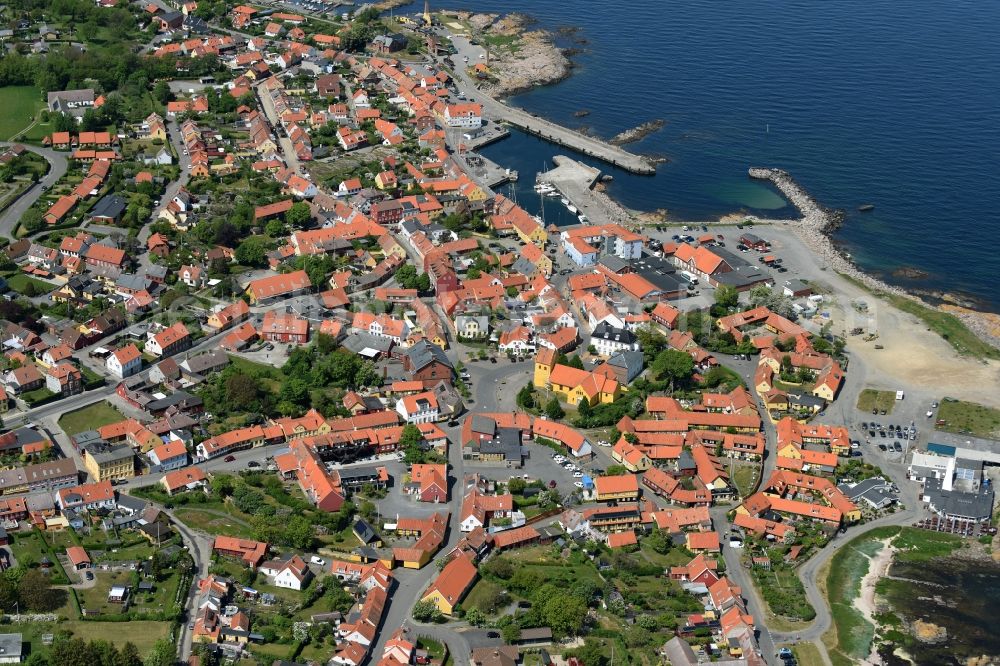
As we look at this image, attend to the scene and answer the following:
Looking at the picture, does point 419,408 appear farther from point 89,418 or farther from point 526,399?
point 89,418

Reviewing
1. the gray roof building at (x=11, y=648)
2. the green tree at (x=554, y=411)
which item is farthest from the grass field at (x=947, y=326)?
the gray roof building at (x=11, y=648)

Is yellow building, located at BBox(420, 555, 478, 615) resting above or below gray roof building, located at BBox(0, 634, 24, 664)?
above

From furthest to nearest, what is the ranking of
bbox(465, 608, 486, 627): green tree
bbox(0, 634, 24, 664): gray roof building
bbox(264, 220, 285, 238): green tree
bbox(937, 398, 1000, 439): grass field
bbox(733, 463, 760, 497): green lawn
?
bbox(264, 220, 285, 238): green tree, bbox(937, 398, 1000, 439): grass field, bbox(733, 463, 760, 497): green lawn, bbox(465, 608, 486, 627): green tree, bbox(0, 634, 24, 664): gray roof building

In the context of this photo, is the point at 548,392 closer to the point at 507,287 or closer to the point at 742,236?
the point at 507,287

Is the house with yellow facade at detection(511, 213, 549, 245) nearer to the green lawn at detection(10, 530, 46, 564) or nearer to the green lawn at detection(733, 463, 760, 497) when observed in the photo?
the green lawn at detection(733, 463, 760, 497)

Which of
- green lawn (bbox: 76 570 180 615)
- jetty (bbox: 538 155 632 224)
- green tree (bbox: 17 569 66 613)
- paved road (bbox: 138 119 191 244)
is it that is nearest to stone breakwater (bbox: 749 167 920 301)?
jetty (bbox: 538 155 632 224)

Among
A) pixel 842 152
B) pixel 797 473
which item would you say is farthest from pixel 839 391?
pixel 842 152

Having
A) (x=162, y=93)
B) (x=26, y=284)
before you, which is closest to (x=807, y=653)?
(x=26, y=284)
